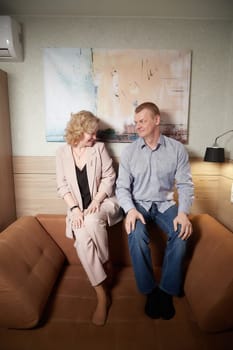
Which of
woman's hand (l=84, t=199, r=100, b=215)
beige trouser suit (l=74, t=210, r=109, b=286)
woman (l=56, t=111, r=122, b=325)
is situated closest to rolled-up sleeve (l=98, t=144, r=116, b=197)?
woman (l=56, t=111, r=122, b=325)

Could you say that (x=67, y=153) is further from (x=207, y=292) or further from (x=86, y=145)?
(x=207, y=292)

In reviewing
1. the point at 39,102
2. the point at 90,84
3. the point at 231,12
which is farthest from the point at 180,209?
the point at 231,12

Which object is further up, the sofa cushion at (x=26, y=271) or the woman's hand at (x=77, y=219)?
the woman's hand at (x=77, y=219)

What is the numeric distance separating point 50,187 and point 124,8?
1511 mm

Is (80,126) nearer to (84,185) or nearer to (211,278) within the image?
(84,185)

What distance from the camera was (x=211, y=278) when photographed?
1.14 metres

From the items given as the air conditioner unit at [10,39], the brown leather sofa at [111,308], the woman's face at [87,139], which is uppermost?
the air conditioner unit at [10,39]

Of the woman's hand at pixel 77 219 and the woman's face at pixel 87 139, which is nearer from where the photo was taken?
the woman's hand at pixel 77 219

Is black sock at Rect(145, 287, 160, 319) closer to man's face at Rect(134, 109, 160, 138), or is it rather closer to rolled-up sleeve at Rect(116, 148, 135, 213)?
rolled-up sleeve at Rect(116, 148, 135, 213)

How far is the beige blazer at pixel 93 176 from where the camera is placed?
5.09 feet

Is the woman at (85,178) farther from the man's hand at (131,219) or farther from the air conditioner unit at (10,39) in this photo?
the air conditioner unit at (10,39)

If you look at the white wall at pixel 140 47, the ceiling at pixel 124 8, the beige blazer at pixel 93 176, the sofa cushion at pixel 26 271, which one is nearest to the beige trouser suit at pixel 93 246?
the beige blazer at pixel 93 176

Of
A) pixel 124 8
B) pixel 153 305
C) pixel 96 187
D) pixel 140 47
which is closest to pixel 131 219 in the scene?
pixel 96 187

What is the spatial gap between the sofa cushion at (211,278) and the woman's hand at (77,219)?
74cm
